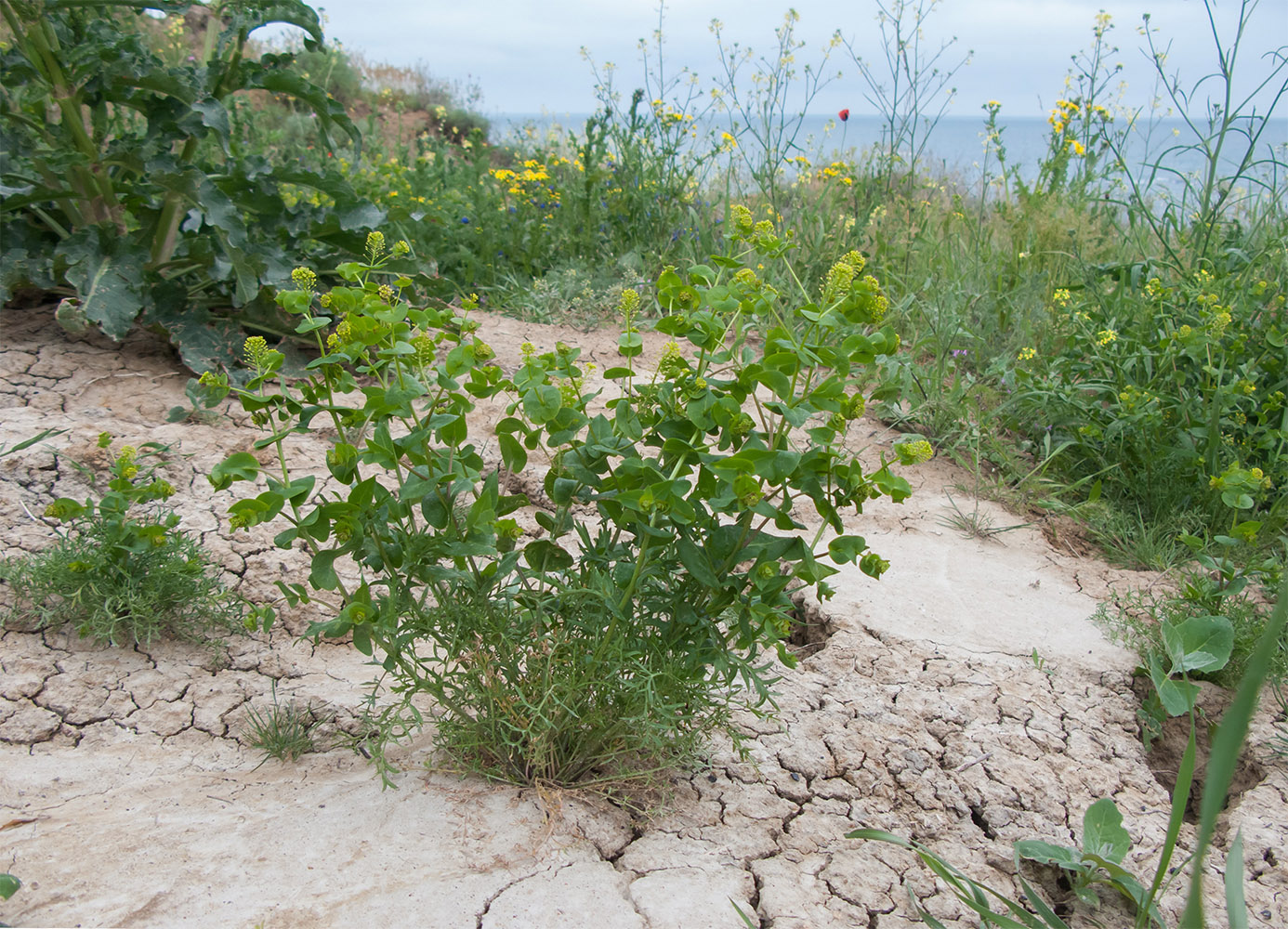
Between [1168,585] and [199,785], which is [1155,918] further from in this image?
[199,785]

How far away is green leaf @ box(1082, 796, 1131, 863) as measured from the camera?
5.37ft

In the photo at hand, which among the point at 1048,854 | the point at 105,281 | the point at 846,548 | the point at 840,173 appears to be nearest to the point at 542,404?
the point at 846,548

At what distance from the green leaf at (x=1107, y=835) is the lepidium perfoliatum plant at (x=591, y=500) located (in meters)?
0.71

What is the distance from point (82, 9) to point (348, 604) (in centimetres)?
292

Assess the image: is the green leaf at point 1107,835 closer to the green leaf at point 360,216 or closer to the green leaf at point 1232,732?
the green leaf at point 1232,732

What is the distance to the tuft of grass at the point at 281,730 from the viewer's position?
1847 millimetres

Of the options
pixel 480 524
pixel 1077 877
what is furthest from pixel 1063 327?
pixel 480 524

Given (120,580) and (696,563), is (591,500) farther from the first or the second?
(120,580)

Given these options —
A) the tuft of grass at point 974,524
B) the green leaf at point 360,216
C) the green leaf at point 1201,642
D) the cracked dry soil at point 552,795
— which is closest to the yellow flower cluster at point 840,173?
the tuft of grass at point 974,524

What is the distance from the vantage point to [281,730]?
190cm

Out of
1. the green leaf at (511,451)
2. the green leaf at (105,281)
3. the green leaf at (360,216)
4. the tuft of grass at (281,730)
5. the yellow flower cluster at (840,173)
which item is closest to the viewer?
the green leaf at (511,451)

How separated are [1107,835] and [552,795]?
104cm

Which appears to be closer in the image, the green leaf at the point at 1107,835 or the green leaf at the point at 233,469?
the green leaf at the point at 233,469

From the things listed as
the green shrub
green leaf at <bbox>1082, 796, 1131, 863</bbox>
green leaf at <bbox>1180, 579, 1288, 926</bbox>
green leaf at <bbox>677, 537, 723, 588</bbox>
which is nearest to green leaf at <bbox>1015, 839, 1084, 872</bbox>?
green leaf at <bbox>1082, 796, 1131, 863</bbox>
